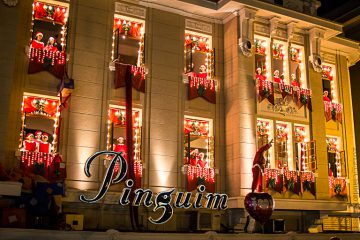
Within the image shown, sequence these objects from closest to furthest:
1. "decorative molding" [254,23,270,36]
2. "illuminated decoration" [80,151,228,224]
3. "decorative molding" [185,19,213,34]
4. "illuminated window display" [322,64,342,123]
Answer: "illuminated decoration" [80,151,228,224] < "decorative molding" [185,19,213,34] < "decorative molding" [254,23,270,36] < "illuminated window display" [322,64,342,123]

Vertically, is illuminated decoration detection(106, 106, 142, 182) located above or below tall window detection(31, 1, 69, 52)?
below

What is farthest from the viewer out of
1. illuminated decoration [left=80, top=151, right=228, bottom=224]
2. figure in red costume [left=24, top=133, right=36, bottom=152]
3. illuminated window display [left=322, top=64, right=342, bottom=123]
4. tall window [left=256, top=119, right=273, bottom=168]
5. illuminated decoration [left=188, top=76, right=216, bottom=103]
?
illuminated window display [left=322, top=64, right=342, bottom=123]

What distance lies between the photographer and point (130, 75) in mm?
19156

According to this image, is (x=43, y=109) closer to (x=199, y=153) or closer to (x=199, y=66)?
(x=199, y=153)

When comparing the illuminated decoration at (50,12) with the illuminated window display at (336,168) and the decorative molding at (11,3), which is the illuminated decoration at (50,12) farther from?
the illuminated window display at (336,168)

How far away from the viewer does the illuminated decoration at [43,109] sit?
17409 mm

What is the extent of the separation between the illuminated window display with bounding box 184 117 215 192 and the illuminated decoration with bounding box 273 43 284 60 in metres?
4.98

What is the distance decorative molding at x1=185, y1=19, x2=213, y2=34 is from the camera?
21.5 m

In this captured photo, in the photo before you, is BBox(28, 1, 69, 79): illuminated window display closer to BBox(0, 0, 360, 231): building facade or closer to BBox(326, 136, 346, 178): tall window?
BBox(0, 0, 360, 231): building facade

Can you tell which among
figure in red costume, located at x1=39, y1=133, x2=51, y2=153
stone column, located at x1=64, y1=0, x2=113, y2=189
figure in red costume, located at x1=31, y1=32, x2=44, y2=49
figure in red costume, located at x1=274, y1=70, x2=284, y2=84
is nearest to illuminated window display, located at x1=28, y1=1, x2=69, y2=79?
figure in red costume, located at x1=31, y1=32, x2=44, y2=49

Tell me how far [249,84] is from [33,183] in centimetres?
1036

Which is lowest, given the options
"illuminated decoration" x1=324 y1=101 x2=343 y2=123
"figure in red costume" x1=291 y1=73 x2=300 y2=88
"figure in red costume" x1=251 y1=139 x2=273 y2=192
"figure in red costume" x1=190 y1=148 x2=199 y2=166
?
"figure in red costume" x1=251 y1=139 x2=273 y2=192

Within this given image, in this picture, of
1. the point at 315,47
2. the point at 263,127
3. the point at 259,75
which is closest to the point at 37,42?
the point at 259,75

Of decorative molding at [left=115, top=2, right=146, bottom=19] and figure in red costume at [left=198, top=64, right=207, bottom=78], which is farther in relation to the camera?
figure in red costume at [left=198, top=64, right=207, bottom=78]
